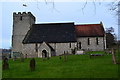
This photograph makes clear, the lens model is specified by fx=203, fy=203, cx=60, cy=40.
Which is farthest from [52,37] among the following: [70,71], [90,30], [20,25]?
[70,71]

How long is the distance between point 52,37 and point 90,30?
28.2ft

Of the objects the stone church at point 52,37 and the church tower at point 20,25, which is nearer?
the stone church at point 52,37

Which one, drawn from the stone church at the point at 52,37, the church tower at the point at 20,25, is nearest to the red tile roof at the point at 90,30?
the stone church at the point at 52,37

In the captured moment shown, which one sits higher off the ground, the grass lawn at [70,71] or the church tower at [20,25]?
the church tower at [20,25]

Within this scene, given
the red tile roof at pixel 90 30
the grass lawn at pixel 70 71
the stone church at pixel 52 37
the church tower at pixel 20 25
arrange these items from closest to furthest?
the grass lawn at pixel 70 71 < the stone church at pixel 52 37 < the red tile roof at pixel 90 30 < the church tower at pixel 20 25

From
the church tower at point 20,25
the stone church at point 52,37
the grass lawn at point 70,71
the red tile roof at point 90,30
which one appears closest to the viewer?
the grass lawn at point 70,71

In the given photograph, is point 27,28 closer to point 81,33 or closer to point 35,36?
point 35,36

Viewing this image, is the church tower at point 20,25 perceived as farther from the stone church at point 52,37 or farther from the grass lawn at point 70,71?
the grass lawn at point 70,71

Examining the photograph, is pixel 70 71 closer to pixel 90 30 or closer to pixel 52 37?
pixel 52 37

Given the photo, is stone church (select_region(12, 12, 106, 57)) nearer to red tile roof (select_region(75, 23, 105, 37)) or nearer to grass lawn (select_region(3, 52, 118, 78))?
red tile roof (select_region(75, 23, 105, 37))

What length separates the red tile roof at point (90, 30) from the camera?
144 ft

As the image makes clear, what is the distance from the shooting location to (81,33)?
146ft

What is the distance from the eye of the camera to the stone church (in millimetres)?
42156

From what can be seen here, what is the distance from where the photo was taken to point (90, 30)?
148 feet
